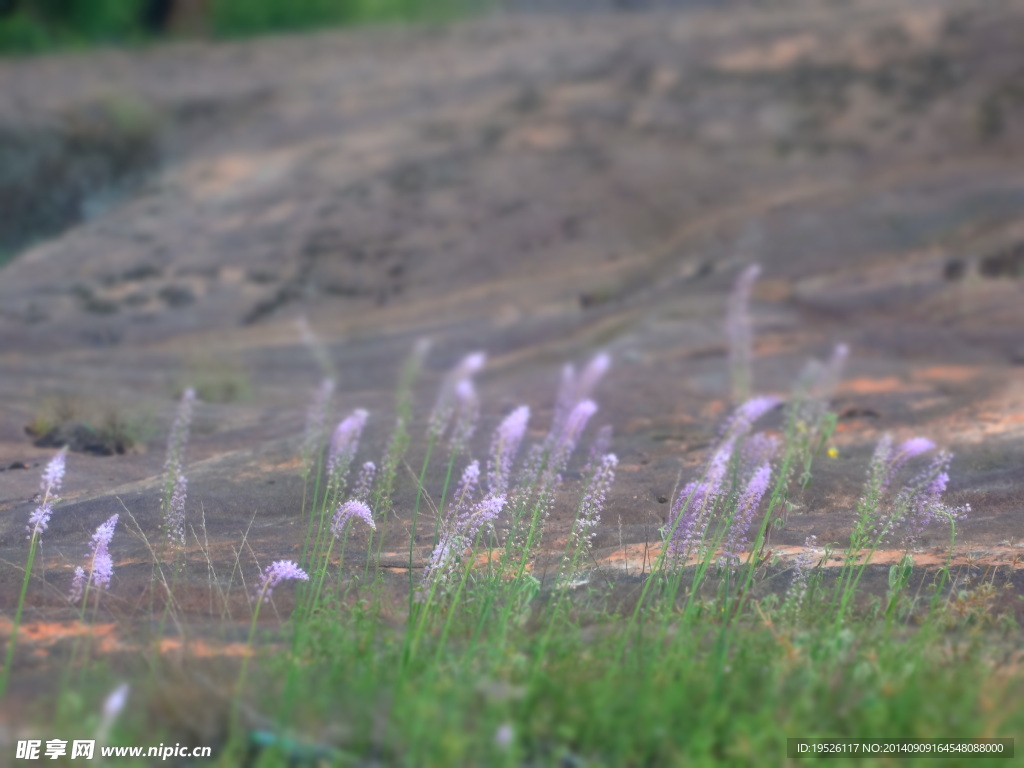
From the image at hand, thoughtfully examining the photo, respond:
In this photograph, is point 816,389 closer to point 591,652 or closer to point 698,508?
point 698,508

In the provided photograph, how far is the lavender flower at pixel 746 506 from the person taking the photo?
131 inches

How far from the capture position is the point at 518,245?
353 inches

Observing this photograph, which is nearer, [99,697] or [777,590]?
[99,697]

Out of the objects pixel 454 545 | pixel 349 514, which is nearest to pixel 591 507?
pixel 454 545

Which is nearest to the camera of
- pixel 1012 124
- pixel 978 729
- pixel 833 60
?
pixel 978 729

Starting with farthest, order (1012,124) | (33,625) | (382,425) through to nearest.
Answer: (1012,124) < (382,425) < (33,625)

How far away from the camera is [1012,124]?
9.41 m

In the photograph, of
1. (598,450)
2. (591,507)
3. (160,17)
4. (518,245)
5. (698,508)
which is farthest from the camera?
(160,17)

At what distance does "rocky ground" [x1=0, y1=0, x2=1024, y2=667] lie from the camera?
480cm

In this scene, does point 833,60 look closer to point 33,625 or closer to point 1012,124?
point 1012,124

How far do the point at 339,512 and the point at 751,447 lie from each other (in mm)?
1520

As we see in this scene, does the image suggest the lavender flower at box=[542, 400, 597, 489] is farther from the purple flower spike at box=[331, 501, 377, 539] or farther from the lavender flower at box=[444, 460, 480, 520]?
the purple flower spike at box=[331, 501, 377, 539]

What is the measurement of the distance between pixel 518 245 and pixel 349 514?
19.2 feet

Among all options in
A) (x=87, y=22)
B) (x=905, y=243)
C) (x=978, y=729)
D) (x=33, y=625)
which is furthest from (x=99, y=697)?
(x=87, y=22)
